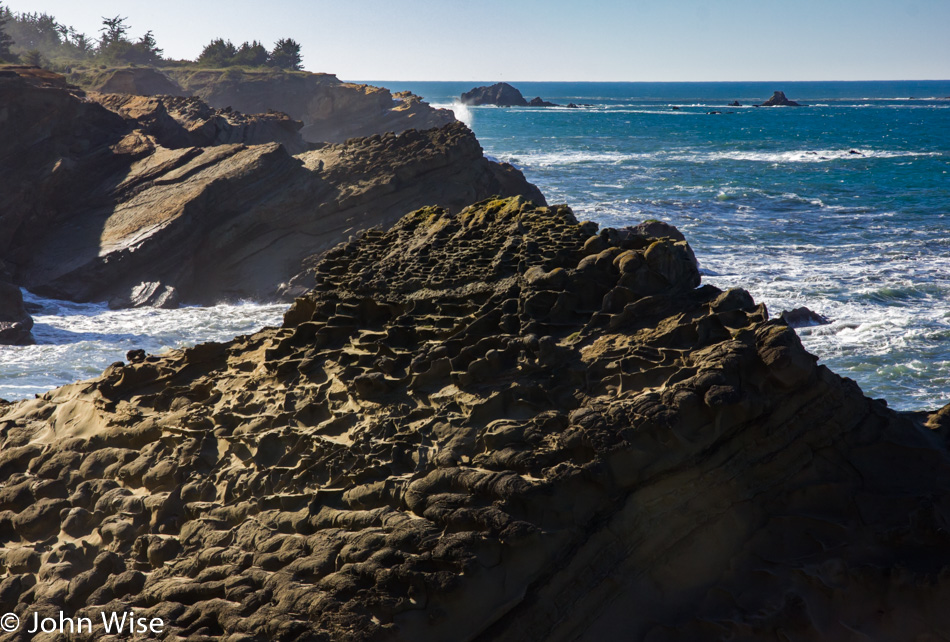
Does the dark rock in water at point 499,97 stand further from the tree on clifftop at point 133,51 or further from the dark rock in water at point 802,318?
the dark rock in water at point 802,318

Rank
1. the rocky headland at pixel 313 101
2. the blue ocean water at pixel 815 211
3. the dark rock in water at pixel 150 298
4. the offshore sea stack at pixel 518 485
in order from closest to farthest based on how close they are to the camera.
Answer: the offshore sea stack at pixel 518 485, the blue ocean water at pixel 815 211, the dark rock in water at pixel 150 298, the rocky headland at pixel 313 101

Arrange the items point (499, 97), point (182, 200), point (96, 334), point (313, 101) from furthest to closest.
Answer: point (499, 97)
point (313, 101)
point (182, 200)
point (96, 334)

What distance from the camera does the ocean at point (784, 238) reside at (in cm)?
1341

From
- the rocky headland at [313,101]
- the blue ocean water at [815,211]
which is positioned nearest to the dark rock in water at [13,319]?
the blue ocean water at [815,211]

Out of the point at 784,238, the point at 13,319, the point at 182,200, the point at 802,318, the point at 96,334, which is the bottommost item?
the point at 96,334

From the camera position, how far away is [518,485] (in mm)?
4645

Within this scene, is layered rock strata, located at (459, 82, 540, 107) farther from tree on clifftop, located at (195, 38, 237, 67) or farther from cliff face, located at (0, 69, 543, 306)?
cliff face, located at (0, 69, 543, 306)

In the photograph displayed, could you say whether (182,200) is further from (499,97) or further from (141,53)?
(499,97)

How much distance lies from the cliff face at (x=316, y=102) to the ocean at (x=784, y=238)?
661 centimetres

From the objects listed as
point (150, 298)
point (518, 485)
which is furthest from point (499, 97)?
point (518, 485)

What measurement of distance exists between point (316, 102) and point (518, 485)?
151ft

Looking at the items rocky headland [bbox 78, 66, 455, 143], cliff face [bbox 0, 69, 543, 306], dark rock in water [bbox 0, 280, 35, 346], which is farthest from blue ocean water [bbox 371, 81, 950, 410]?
dark rock in water [bbox 0, 280, 35, 346]

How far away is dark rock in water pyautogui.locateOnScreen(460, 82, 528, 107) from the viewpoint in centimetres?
11319

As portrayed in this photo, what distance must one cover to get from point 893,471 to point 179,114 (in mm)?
25260
